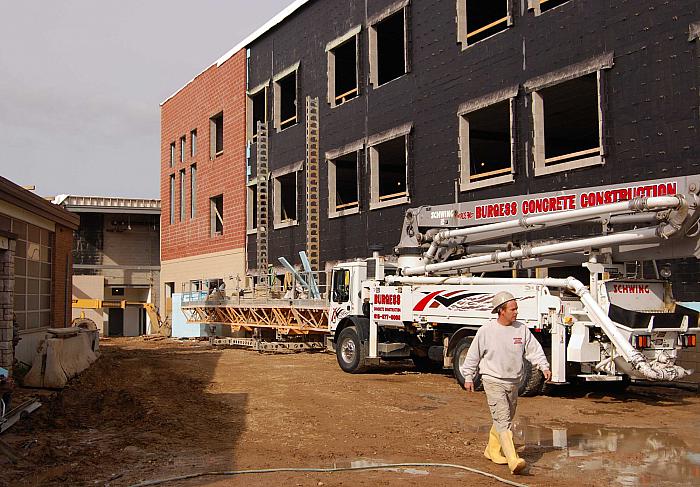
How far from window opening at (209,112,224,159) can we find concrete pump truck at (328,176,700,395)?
22.2m

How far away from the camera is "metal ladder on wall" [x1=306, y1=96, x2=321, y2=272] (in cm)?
2852

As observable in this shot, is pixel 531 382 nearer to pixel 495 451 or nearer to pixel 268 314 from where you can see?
pixel 495 451

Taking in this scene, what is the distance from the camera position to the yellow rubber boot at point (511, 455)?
7.74 m

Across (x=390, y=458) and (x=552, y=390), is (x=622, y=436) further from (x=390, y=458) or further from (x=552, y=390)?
(x=552, y=390)

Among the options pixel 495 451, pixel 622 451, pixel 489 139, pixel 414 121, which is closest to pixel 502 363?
pixel 495 451

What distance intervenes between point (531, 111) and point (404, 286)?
604 cm

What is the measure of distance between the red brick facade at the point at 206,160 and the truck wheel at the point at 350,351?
54.0 feet

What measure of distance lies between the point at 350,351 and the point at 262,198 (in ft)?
49.5

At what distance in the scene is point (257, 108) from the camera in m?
35.1

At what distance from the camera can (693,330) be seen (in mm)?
12789

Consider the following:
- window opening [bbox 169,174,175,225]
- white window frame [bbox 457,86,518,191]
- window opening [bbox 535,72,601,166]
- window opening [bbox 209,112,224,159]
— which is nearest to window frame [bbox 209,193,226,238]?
window opening [bbox 209,112,224,159]

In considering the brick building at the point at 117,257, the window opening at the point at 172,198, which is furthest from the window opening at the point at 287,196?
the brick building at the point at 117,257

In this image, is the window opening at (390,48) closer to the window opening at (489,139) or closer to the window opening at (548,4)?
the window opening at (489,139)

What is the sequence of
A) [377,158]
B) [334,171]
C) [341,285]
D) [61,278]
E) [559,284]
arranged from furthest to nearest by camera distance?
[334,171]
[377,158]
[61,278]
[341,285]
[559,284]
